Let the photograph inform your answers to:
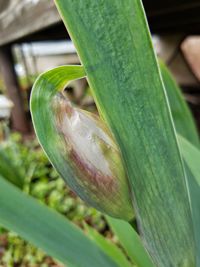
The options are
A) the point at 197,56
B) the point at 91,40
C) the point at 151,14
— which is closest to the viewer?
the point at 91,40

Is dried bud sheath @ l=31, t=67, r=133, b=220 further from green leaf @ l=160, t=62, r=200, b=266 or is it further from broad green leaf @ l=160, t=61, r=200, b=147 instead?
broad green leaf @ l=160, t=61, r=200, b=147

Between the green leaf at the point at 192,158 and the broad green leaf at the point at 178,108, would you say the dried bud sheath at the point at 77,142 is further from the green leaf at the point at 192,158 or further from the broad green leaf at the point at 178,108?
the broad green leaf at the point at 178,108

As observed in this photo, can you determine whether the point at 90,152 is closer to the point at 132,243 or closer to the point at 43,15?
the point at 132,243

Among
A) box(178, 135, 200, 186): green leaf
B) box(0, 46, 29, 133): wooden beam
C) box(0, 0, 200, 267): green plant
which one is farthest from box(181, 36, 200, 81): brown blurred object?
box(0, 0, 200, 267): green plant

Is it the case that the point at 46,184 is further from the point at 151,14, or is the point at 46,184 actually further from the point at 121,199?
the point at 121,199

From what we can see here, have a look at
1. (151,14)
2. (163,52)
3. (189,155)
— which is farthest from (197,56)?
(189,155)

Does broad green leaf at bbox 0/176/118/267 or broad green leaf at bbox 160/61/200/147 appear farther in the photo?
broad green leaf at bbox 160/61/200/147

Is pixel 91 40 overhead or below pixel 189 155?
overhead
